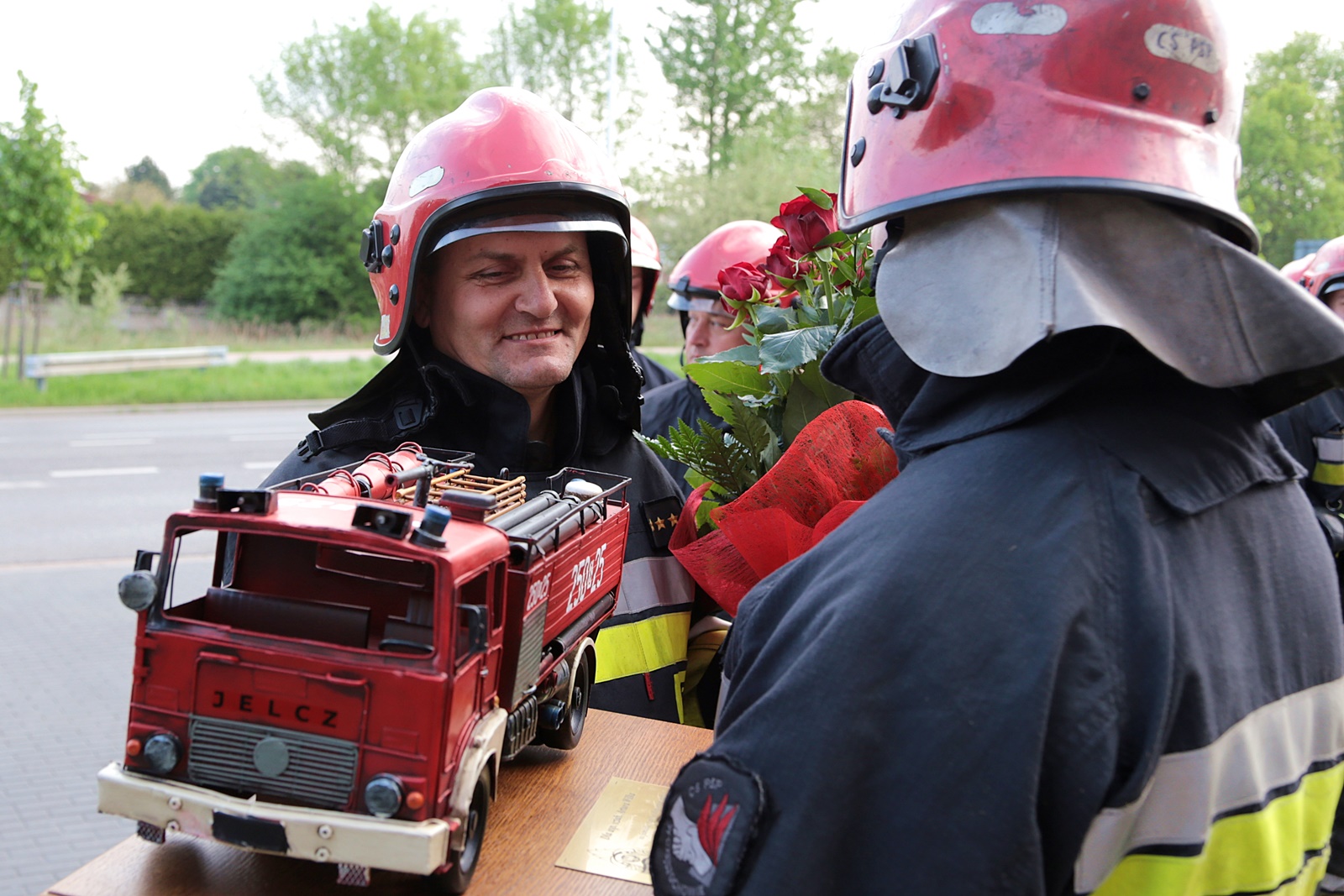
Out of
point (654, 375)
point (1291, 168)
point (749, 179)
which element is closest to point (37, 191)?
point (654, 375)

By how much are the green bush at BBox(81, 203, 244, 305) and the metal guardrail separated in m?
17.2

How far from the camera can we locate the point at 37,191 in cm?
1611

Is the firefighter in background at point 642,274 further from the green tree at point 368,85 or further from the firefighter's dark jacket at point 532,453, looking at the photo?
the green tree at point 368,85

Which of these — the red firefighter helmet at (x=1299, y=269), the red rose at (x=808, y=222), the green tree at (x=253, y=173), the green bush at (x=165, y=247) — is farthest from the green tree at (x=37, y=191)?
the green tree at (x=253, y=173)

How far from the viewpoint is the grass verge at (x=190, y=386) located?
18609 mm

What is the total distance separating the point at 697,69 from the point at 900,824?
3743cm

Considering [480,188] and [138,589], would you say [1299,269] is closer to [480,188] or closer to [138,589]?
[480,188]

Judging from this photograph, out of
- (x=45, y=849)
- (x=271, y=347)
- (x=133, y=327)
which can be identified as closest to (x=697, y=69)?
(x=271, y=347)

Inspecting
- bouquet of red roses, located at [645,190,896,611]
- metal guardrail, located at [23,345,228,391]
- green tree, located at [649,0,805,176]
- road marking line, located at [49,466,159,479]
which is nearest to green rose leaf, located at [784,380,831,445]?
bouquet of red roses, located at [645,190,896,611]

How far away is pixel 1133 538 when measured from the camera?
1.06 meters

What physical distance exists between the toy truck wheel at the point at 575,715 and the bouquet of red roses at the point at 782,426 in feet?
0.87

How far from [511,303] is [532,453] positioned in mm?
356

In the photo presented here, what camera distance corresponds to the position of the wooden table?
1.28m

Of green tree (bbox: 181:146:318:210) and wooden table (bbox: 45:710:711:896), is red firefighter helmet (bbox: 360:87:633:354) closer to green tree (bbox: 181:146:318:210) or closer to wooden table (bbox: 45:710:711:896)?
wooden table (bbox: 45:710:711:896)
